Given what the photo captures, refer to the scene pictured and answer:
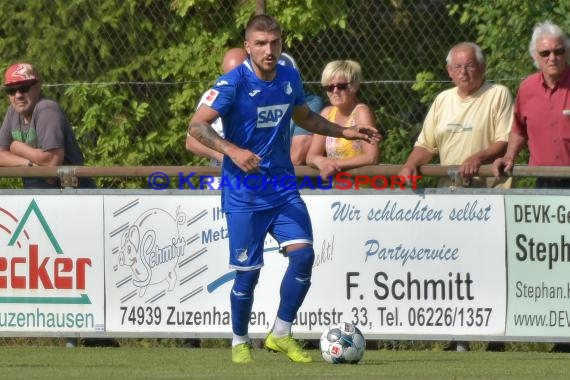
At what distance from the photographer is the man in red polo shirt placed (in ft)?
35.8

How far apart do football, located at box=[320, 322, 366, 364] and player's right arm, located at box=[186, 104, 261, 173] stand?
120cm

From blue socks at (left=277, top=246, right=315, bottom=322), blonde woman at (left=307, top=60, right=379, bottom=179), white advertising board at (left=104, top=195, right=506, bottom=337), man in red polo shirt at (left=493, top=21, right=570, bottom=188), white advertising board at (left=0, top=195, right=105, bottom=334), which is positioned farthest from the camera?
white advertising board at (left=0, top=195, right=105, bottom=334)

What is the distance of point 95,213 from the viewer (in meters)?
11.7

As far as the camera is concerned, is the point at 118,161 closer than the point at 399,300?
No

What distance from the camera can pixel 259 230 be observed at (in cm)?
988

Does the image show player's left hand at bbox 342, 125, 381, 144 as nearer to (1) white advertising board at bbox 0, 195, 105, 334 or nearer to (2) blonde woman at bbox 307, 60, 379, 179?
(2) blonde woman at bbox 307, 60, 379, 179

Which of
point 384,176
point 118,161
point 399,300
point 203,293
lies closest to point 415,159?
point 384,176

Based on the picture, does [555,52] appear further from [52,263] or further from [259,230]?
[52,263]

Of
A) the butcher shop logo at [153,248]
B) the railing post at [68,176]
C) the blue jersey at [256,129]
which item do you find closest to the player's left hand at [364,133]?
the blue jersey at [256,129]

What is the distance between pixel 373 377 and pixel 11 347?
4145mm

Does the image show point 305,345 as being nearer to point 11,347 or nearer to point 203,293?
point 203,293

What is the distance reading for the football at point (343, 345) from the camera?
31.3ft

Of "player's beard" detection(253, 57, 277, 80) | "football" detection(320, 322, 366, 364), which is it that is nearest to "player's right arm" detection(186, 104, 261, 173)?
"player's beard" detection(253, 57, 277, 80)

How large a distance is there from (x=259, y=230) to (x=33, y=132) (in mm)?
3055
